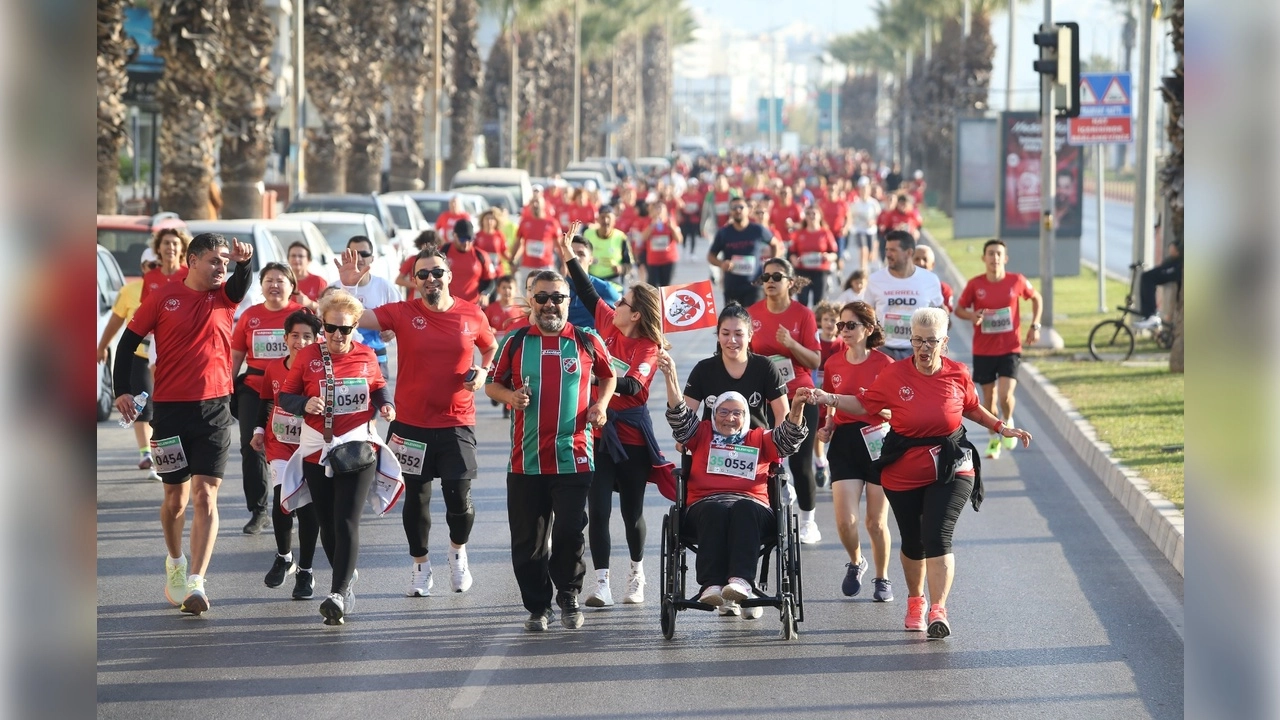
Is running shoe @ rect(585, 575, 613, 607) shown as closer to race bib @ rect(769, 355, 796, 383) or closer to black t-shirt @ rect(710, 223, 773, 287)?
race bib @ rect(769, 355, 796, 383)

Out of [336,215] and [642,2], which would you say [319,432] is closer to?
[336,215]

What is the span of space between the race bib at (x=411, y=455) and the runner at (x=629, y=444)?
889 mm

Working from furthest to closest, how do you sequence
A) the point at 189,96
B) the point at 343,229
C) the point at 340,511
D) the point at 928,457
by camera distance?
the point at 189,96, the point at 343,229, the point at 340,511, the point at 928,457

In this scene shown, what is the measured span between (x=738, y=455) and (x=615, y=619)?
1.11 m

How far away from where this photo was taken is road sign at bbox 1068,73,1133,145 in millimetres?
24750

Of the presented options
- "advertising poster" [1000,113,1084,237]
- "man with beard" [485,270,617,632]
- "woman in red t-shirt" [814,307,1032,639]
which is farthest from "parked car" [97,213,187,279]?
"advertising poster" [1000,113,1084,237]

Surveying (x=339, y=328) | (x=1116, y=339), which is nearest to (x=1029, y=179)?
(x=1116, y=339)

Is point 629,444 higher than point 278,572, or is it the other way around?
point 629,444

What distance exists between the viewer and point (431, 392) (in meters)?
9.32

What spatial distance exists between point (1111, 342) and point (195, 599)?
1534 cm

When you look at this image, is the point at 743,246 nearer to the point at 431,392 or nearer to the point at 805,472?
the point at 805,472

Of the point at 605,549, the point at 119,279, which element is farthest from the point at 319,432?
the point at 119,279
